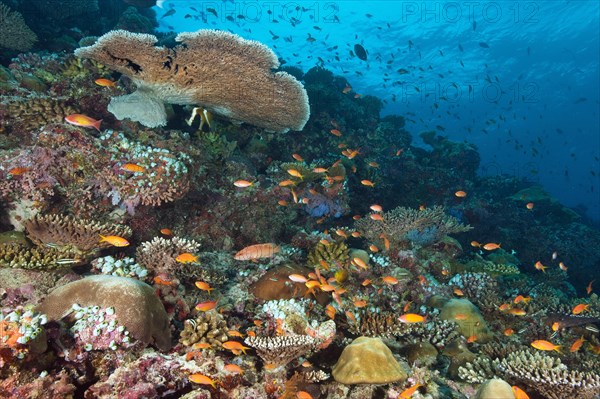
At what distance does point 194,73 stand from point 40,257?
13.9 ft

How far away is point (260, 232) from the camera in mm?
7691

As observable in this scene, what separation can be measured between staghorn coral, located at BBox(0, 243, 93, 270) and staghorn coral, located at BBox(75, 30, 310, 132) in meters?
2.98

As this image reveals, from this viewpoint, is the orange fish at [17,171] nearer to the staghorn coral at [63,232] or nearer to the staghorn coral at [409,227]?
the staghorn coral at [63,232]

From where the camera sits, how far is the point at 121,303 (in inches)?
144

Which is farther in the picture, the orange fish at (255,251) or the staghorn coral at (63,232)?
the orange fish at (255,251)

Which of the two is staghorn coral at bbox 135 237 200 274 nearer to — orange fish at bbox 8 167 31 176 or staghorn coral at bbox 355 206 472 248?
orange fish at bbox 8 167 31 176

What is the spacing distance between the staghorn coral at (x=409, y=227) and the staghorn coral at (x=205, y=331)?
4907 mm

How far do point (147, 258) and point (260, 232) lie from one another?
9.59ft

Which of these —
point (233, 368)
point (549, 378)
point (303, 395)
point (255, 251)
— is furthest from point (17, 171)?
point (549, 378)

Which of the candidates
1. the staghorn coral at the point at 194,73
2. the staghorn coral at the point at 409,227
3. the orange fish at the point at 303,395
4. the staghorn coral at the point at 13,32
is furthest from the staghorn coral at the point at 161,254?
the staghorn coral at the point at 13,32

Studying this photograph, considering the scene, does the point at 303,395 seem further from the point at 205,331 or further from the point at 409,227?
the point at 409,227

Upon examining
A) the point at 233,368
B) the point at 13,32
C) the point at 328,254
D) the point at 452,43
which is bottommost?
the point at 328,254

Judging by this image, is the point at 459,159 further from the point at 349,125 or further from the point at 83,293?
the point at 83,293

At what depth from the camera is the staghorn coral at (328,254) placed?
6.80 metres
